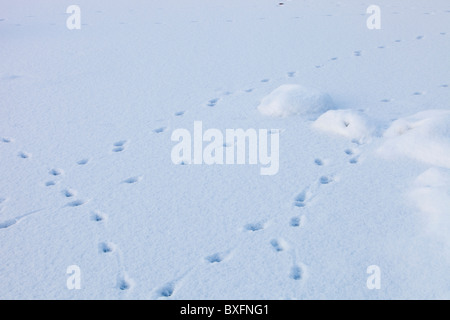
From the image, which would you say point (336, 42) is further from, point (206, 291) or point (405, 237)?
point (206, 291)

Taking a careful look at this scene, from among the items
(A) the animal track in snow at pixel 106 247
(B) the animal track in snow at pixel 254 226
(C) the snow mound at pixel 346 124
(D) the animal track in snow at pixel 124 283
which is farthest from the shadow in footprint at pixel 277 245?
(C) the snow mound at pixel 346 124

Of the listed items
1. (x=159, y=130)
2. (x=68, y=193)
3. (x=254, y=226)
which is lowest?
(x=254, y=226)

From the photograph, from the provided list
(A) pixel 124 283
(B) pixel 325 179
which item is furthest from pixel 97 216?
(B) pixel 325 179

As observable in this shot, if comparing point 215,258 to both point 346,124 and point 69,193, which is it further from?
point 346,124

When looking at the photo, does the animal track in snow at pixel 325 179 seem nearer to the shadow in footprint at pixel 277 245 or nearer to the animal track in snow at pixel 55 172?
the shadow in footprint at pixel 277 245

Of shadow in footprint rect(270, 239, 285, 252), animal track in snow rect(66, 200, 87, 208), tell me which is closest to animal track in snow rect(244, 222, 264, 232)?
shadow in footprint rect(270, 239, 285, 252)

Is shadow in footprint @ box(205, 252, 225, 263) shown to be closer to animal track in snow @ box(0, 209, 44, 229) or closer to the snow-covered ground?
the snow-covered ground
